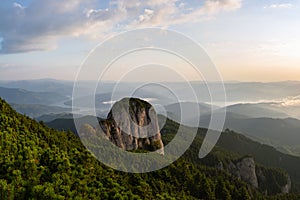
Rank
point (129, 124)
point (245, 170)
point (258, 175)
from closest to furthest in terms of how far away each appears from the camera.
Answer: point (129, 124)
point (245, 170)
point (258, 175)

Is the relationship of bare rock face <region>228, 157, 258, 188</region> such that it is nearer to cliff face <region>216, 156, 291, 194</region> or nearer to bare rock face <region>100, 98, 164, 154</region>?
cliff face <region>216, 156, 291, 194</region>

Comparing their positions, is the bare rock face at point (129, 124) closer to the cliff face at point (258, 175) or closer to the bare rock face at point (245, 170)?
the bare rock face at point (245, 170)

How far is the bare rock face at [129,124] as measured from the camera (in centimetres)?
9056

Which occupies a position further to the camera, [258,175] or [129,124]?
[258,175]

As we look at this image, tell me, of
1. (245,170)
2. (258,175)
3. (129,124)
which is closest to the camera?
(129,124)

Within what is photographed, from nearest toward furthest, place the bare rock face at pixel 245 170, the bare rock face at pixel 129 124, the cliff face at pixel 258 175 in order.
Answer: the bare rock face at pixel 129 124
the bare rock face at pixel 245 170
the cliff face at pixel 258 175

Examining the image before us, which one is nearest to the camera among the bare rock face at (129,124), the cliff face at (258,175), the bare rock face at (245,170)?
the bare rock face at (129,124)

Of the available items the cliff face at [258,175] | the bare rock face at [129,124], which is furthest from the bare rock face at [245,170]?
the bare rock face at [129,124]

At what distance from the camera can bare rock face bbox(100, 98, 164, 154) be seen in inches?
3565

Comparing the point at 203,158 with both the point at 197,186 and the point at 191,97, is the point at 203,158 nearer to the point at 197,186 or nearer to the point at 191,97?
the point at 197,186

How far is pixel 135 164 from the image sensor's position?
86.2 meters

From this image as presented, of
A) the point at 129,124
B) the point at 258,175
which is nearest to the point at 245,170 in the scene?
the point at 258,175

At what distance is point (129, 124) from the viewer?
90500 mm

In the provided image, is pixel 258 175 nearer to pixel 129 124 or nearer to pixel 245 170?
pixel 245 170
